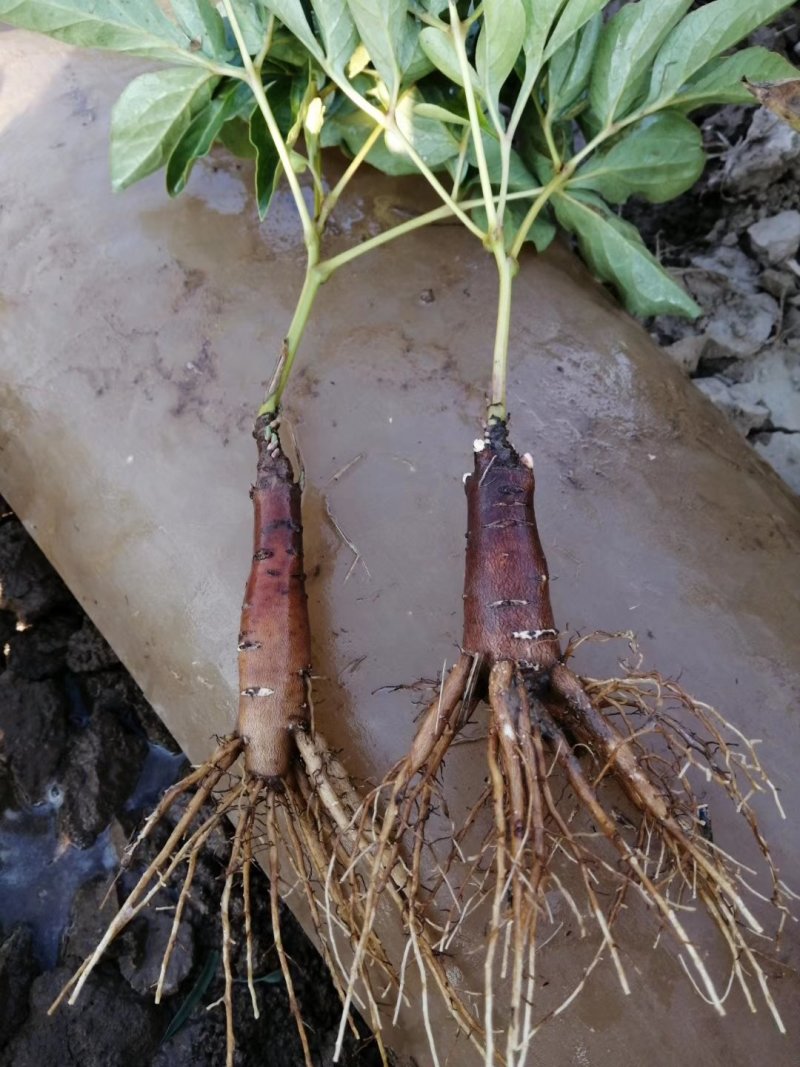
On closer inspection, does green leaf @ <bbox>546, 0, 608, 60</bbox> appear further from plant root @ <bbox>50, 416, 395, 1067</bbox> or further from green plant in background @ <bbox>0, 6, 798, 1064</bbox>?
plant root @ <bbox>50, 416, 395, 1067</bbox>

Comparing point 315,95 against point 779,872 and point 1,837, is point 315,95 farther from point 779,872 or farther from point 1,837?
point 1,837

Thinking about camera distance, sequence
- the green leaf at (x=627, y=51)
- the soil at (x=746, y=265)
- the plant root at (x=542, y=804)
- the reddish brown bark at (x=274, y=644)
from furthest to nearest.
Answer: the soil at (x=746, y=265)
the green leaf at (x=627, y=51)
the reddish brown bark at (x=274, y=644)
the plant root at (x=542, y=804)

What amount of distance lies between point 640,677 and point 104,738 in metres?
0.87

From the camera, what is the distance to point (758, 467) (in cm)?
119

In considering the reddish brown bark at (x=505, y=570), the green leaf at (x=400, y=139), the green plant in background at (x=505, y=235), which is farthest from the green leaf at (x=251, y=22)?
the reddish brown bark at (x=505, y=570)

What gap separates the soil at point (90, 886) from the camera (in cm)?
126

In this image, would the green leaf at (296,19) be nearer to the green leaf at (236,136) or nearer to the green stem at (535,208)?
the green leaf at (236,136)

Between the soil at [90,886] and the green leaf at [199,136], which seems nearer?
the green leaf at [199,136]

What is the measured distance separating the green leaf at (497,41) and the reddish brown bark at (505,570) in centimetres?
40

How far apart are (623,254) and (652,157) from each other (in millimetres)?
123

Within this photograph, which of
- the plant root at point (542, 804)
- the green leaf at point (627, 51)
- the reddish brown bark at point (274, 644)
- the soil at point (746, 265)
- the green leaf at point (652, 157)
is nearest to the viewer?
the plant root at point (542, 804)

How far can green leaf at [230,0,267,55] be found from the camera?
1.10 meters

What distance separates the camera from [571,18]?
101 centimetres

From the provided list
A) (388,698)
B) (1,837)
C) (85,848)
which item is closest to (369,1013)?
(388,698)
